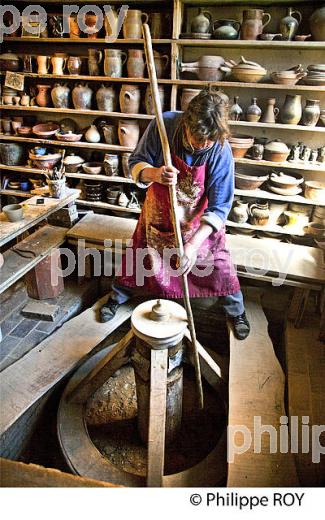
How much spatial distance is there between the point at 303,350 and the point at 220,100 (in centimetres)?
Result: 171

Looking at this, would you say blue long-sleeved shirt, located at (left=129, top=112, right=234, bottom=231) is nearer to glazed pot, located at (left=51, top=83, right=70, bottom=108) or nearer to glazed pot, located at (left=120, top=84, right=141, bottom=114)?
glazed pot, located at (left=120, top=84, right=141, bottom=114)

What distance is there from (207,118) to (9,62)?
3.00 meters

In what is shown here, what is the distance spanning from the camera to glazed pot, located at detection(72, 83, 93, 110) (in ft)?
12.3

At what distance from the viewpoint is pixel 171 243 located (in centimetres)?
246

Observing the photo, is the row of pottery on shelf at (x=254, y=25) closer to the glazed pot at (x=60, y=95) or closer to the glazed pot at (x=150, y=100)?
the glazed pot at (x=150, y=100)

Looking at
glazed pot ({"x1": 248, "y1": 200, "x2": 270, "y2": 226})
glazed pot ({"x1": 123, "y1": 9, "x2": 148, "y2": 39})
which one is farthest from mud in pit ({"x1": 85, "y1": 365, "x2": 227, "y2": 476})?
glazed pot ({"x1": 123, "y1": 9, "x2": 148, "y2": 39})

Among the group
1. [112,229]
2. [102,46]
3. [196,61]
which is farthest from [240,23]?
[112,229]

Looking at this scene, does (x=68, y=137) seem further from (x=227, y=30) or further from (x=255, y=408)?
(x=255, y=408)

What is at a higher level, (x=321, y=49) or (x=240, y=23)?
(x=240, y=23)

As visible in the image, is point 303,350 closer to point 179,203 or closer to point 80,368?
point 179,203

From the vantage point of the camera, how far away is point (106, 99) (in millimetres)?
3715

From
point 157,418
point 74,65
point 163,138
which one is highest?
point 74,65

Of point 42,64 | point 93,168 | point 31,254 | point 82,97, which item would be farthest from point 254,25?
point 31,254

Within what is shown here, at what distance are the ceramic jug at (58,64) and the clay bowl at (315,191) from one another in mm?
2609
